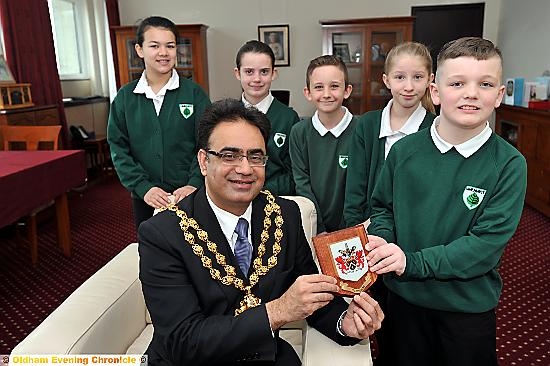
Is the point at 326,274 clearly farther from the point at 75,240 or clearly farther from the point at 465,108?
the point at 75,240

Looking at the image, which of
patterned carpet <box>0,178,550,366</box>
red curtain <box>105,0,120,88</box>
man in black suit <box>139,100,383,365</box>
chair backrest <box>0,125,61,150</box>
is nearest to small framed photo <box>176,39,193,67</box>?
red curtain <box>105,0,120,88</box>

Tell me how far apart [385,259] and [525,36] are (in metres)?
5.40

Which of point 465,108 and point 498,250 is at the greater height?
point 465,108

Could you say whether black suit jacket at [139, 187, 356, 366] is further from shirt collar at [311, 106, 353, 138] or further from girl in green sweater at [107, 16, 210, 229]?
girl in green sweater at [107, 16, 210, 229]

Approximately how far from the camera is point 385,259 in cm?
125

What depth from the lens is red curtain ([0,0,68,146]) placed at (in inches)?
191

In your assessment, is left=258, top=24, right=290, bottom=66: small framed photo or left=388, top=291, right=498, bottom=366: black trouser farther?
left=258, top=24, right=290, bottom=66: small framed photo

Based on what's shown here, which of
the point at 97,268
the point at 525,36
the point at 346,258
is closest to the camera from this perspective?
the point at 346,258

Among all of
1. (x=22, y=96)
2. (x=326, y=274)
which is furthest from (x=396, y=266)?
(x=22, y=96)

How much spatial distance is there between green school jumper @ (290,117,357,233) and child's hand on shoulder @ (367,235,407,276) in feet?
2.47

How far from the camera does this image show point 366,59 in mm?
6145

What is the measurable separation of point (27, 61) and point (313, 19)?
3651 millimetres

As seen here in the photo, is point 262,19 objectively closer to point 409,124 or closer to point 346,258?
point 409,124

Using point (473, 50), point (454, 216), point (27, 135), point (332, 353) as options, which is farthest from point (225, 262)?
point (27, 135)
